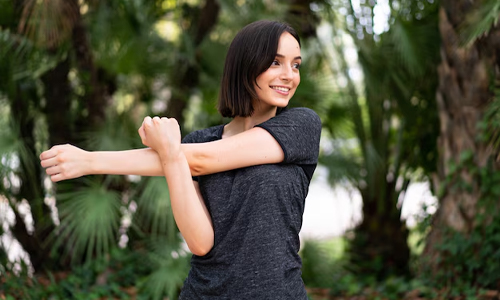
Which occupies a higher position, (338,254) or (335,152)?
(335,152)

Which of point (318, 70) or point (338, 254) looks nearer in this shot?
point (318, 70)

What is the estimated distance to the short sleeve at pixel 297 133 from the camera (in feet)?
4.58

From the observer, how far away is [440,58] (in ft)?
13.9

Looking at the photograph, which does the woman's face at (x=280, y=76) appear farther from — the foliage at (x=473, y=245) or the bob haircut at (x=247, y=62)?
the foliage at (x=473, y=245)

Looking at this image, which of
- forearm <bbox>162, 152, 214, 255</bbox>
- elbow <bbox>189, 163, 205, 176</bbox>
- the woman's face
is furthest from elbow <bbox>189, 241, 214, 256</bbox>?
the woman's face

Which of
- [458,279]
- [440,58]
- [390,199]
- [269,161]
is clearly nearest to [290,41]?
[269,161]

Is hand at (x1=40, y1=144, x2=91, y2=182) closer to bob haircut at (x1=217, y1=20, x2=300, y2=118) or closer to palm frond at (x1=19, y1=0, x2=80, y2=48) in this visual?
bob haircut at (x1=217, y1=20, x2=300, y2=118)

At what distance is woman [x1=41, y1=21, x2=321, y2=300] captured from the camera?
1.32 meters

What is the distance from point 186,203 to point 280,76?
39cm

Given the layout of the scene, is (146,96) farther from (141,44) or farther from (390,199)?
(390,199)

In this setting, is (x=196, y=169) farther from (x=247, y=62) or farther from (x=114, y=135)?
(x=114, y=135)

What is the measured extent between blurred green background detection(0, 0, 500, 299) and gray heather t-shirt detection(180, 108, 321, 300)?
2.20m

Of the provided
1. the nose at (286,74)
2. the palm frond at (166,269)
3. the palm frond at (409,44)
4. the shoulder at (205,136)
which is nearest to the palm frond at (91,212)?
the palm frond at (166,269)

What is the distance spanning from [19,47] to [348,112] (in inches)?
95.9
